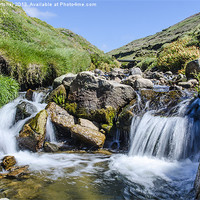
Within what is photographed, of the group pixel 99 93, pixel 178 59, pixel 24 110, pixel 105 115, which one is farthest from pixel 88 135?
pixel 178 59

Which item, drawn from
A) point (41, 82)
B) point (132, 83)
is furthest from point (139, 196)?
point (41, 82)

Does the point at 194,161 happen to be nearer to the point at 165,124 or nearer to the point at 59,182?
the point at 165,124

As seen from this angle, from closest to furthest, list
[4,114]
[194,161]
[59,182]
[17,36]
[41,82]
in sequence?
1. [59,182]
2. [194,161]
3. [4,114]
4. [41,82]
5. [17,36]

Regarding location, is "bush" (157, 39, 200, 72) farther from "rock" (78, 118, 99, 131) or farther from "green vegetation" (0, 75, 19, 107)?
"green vegetation" (0, 75, 19, 107)

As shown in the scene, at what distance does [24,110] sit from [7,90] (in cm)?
179

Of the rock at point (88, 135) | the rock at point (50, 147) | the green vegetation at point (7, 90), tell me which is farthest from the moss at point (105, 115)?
the green vegetation at point (7, 90)

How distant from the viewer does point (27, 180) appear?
13.4 feet

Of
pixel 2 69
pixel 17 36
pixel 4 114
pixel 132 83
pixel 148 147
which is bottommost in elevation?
pixel 148 147

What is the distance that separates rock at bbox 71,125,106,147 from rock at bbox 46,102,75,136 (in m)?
0.50


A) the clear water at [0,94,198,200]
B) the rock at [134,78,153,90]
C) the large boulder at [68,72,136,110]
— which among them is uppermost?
the rock at [134,78,153,90]

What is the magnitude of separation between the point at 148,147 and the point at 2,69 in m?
7.98

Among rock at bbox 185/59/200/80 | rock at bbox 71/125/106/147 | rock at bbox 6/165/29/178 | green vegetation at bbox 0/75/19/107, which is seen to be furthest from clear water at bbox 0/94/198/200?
rock at bbox 185/59/200/80

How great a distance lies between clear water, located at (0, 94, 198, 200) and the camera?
11.9 feet

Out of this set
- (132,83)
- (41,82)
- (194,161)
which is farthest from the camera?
(41,82)
